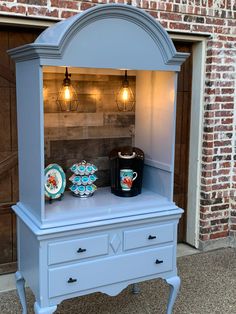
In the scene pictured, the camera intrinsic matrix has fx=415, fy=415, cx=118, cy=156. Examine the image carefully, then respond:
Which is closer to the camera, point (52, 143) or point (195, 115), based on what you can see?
point (52, 143)

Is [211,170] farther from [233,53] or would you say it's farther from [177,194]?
[233,53]

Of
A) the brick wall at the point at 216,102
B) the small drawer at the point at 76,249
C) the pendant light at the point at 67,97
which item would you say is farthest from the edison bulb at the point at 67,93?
the small drawer at the point at 76,249

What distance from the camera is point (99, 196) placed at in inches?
122

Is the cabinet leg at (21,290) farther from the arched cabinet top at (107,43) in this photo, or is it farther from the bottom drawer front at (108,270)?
the arched cabinet top at (107,43)

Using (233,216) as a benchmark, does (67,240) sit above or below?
above

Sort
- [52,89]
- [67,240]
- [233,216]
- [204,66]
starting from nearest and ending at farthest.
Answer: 1. [67,240]
2. [52,89]
3. [204,66]
4. [233,216]

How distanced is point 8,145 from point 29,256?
3.94 feet

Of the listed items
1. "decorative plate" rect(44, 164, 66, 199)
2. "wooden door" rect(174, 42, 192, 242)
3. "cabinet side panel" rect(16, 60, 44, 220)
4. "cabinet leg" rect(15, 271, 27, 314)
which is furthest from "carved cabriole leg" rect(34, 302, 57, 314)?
"wooden door" rect(174, 42, 192, 242)

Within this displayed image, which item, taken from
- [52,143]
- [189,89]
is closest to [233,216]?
[189,89]

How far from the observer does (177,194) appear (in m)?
4.43

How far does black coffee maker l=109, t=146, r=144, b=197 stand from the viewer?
3.08 m

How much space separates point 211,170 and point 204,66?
3.42 ft

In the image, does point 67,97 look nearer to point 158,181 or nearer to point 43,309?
point 158,181

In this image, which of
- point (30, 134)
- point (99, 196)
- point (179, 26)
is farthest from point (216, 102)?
point (30, 134)
